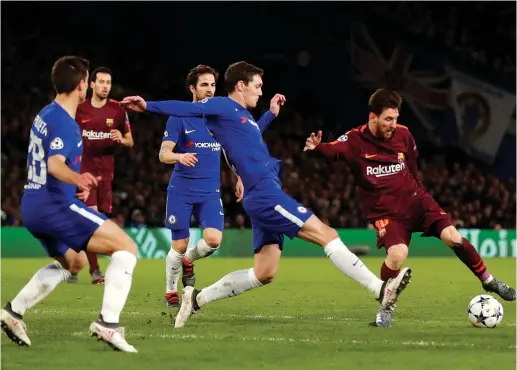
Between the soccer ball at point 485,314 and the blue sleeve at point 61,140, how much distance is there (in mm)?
3703

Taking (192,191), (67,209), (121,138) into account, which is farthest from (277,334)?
(121,138)

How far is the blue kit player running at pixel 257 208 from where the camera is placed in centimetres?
850

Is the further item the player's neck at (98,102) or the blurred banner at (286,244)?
the blurred banner at (286,244)

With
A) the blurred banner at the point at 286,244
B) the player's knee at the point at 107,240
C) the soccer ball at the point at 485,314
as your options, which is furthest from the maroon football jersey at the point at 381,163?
the blurred banner at the point at 286,244

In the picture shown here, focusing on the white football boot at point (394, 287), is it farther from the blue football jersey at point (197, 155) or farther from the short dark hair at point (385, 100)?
the blue football jersey at point (197, 155)

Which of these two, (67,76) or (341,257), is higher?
(67,76)

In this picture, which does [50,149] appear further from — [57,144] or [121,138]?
[121,138]

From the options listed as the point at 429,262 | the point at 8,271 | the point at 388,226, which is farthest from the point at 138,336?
the point at 429,262

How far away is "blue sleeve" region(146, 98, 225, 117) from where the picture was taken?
8.07 m

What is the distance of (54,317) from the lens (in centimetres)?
970

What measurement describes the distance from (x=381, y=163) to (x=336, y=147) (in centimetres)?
45

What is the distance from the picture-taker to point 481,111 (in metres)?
29.6

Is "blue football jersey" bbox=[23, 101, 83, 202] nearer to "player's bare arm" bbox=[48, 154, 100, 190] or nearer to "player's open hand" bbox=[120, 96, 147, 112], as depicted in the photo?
"player's bare arm" bbox=[48, 154, 100, 190]

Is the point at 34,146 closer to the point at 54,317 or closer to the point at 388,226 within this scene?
the point at 54,317
